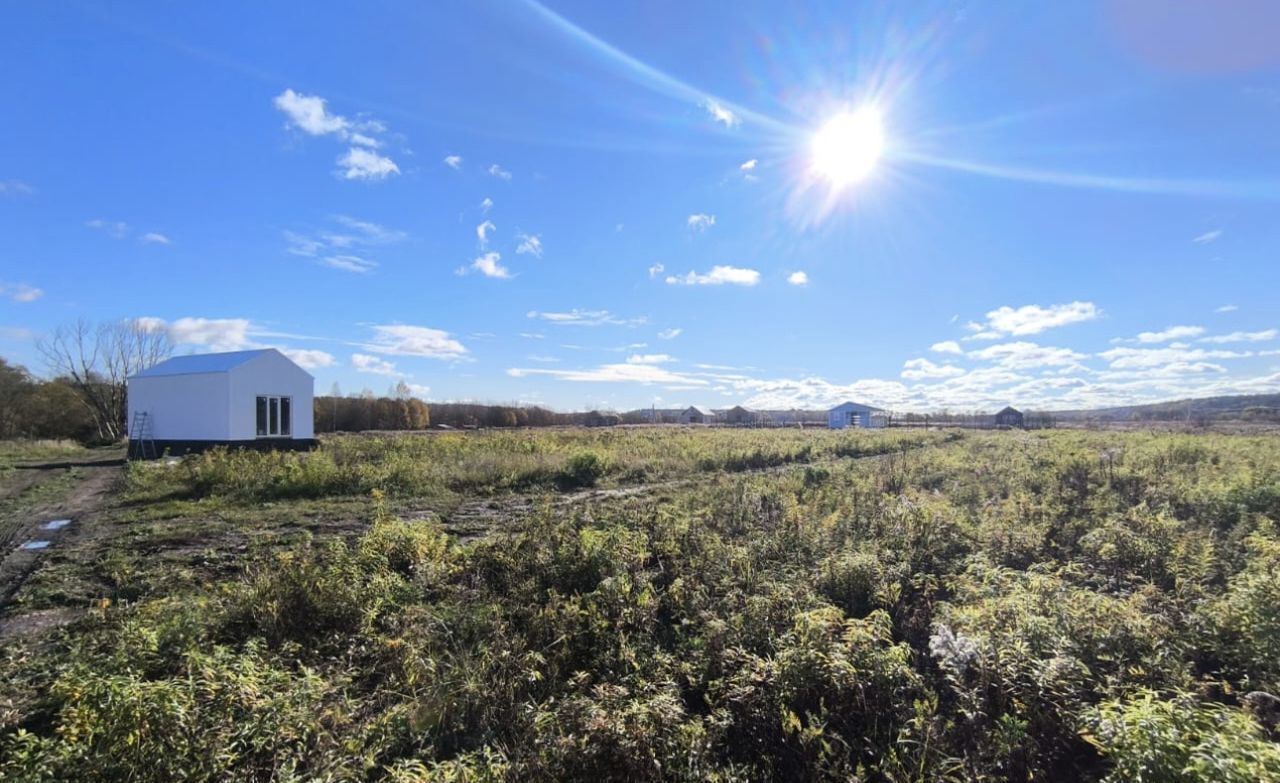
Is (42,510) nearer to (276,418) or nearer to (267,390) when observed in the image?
(267,390)

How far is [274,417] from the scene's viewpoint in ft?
65.0

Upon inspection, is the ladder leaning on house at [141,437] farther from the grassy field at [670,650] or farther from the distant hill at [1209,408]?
the distant hill at [1209,408]

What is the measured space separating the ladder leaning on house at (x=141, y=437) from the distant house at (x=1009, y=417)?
66.5 meters

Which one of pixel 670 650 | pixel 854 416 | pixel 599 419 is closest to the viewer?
pixel 670 650

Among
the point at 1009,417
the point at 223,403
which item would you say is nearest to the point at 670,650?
the point at 223,403

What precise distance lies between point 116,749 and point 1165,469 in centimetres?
1528

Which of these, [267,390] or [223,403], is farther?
[267,390]

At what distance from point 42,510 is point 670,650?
38.0ft

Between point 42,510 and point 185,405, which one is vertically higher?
point 185,405

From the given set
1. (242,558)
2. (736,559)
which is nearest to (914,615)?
(736,559)

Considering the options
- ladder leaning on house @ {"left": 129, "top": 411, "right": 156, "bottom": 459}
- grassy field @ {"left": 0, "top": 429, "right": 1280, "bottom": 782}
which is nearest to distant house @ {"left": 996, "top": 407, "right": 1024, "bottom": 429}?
grassy field @ {"left": 0, "top": 429, "right": 1280, "bottom": 782}

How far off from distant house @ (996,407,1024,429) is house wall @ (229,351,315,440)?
61967 mm

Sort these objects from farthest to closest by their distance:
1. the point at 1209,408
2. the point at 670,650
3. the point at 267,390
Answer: the point at 1209,408 < the point at 267,390 < the point at 670,650

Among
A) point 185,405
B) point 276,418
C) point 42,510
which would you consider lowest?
point 42,510
